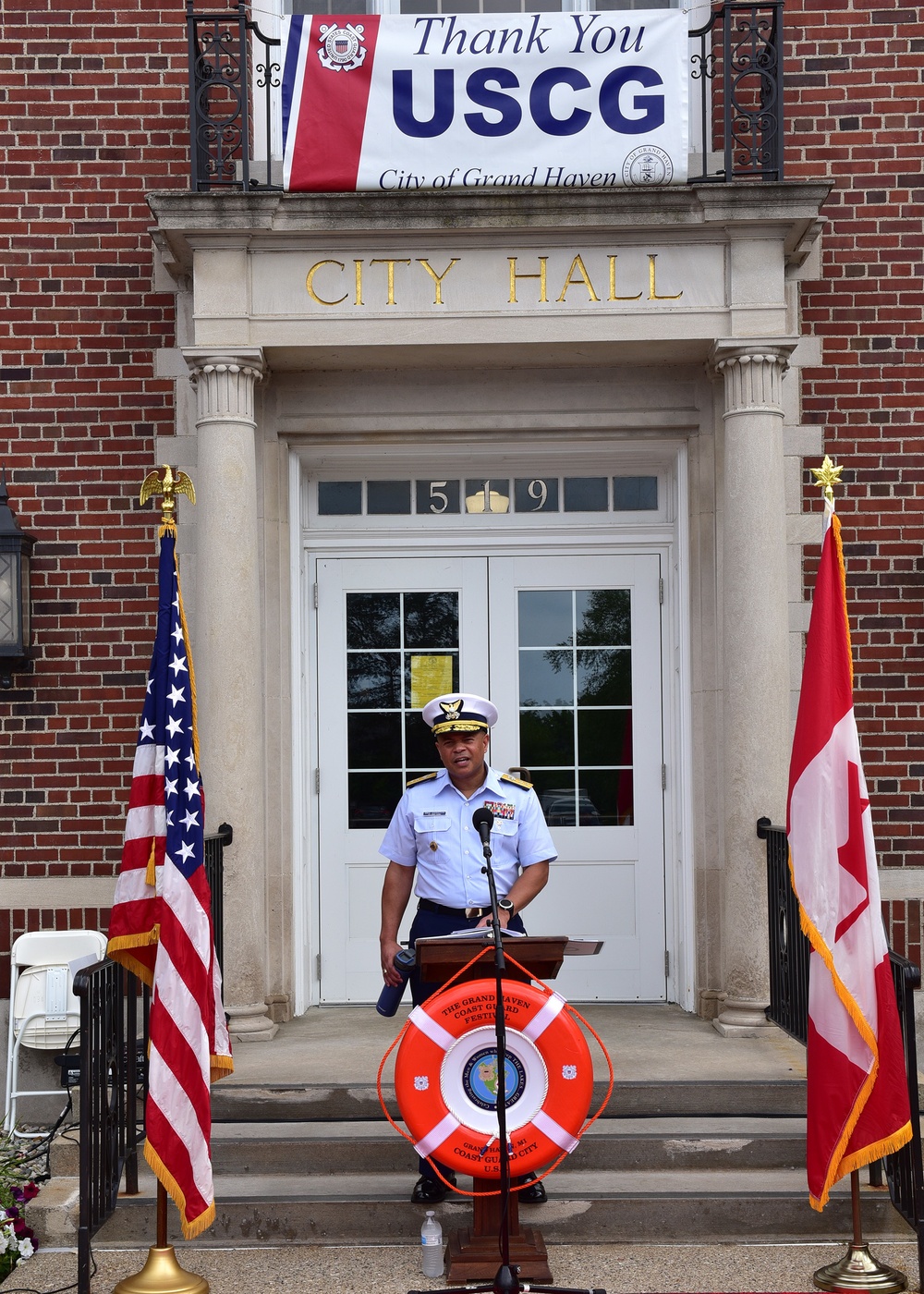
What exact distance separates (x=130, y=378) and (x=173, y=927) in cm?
380

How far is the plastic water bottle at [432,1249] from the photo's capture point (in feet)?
15.9

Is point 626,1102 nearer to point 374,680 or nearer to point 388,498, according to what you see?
point 374,680

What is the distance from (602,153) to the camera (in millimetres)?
7082

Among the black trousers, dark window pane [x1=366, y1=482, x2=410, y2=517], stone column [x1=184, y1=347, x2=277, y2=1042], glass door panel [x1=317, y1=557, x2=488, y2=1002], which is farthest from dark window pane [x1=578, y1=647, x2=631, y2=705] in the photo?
the black trousers

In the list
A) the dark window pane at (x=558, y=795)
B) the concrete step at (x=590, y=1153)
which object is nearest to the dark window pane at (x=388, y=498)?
the dark window pane at (x=558, y=795)

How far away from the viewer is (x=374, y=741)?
790 centimetres

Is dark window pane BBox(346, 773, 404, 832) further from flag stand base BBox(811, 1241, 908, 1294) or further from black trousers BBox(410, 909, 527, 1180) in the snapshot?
flag stand base BBox(811, 1241, 908, 1294)

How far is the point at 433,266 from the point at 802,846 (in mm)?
3649

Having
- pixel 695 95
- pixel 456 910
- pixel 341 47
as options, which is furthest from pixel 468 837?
pixel 695 95

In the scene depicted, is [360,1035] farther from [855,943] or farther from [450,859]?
[855,943]

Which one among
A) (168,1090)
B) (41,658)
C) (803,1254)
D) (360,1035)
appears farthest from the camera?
(41,658)

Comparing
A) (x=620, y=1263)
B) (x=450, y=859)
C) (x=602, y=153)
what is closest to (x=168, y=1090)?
(x=450, y=859)

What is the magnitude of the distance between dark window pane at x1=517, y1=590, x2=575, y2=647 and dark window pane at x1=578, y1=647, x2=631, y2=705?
167 millimetres

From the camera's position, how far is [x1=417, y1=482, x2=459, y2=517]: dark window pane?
800 centimetres
